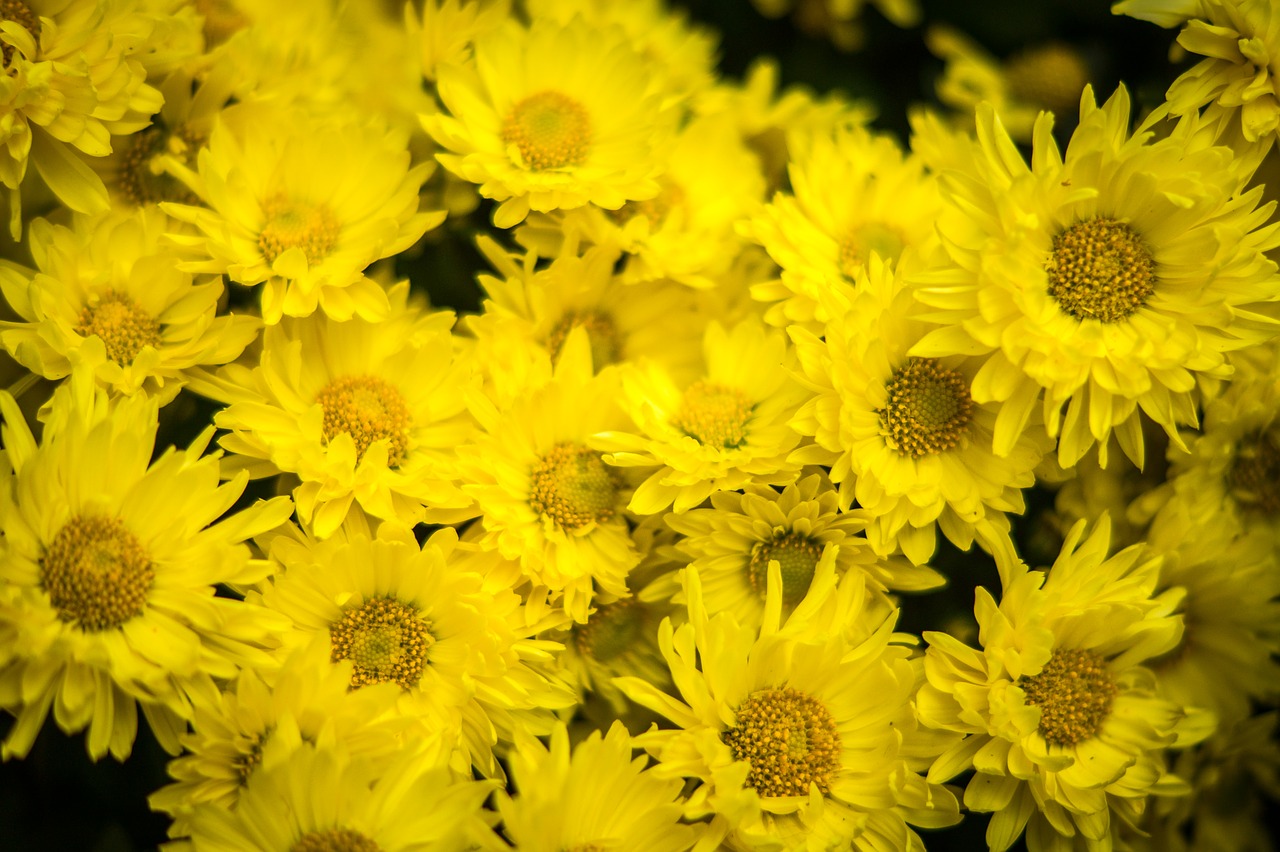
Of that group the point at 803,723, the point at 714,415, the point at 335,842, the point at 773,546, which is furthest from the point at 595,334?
the point at 335,842

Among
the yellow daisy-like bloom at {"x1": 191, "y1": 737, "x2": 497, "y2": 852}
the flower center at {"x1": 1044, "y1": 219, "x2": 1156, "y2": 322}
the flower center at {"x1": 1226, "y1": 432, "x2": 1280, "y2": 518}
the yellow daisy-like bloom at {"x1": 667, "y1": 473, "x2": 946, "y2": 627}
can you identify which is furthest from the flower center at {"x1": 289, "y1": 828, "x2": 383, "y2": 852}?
the flower center at {"x1": 1226, "y1": 432, "x2": 1280, "y2": 518}

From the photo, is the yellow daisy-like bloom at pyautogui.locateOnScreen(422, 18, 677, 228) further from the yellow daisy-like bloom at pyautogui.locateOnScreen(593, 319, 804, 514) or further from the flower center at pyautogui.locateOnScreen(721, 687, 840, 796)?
the flower center at pyautogui.locateOnScreen(721, 687, 840, 796)

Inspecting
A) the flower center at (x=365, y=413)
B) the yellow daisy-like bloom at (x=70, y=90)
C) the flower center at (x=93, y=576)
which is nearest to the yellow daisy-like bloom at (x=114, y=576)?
the flower center at (x=93, y=576)

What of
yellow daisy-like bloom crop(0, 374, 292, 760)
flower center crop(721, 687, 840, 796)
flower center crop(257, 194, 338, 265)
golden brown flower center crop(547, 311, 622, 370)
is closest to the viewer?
yellow daisy-like bloom crop(0, 374, 292, 760)

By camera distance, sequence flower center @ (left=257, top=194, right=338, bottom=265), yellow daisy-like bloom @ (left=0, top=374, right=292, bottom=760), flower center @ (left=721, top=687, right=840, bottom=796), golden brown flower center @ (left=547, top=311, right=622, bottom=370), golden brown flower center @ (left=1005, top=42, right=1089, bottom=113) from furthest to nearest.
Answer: golden brown flower center @ (left=1005, top=42, right=1089, bottom=113), golden brown flower center @ (left=547, top=311, right=622, bottom=370), flower center @ (left=257, top=194, right=338, bottom=265), flower center @ (left=721, top=687, right=840, bottom=796), yellow daisy-like bloom @ (left=0, top=374, right=292, bottom=760)

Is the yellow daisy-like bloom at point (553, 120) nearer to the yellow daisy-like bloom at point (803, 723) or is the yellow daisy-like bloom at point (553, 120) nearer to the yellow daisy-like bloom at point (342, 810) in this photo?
the yellow daisy-like bloom at point (803, 723)

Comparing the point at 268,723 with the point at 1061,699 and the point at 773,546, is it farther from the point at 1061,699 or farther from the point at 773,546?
the point at 1061,699

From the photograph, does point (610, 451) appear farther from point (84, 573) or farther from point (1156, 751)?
point (1156, 751)
